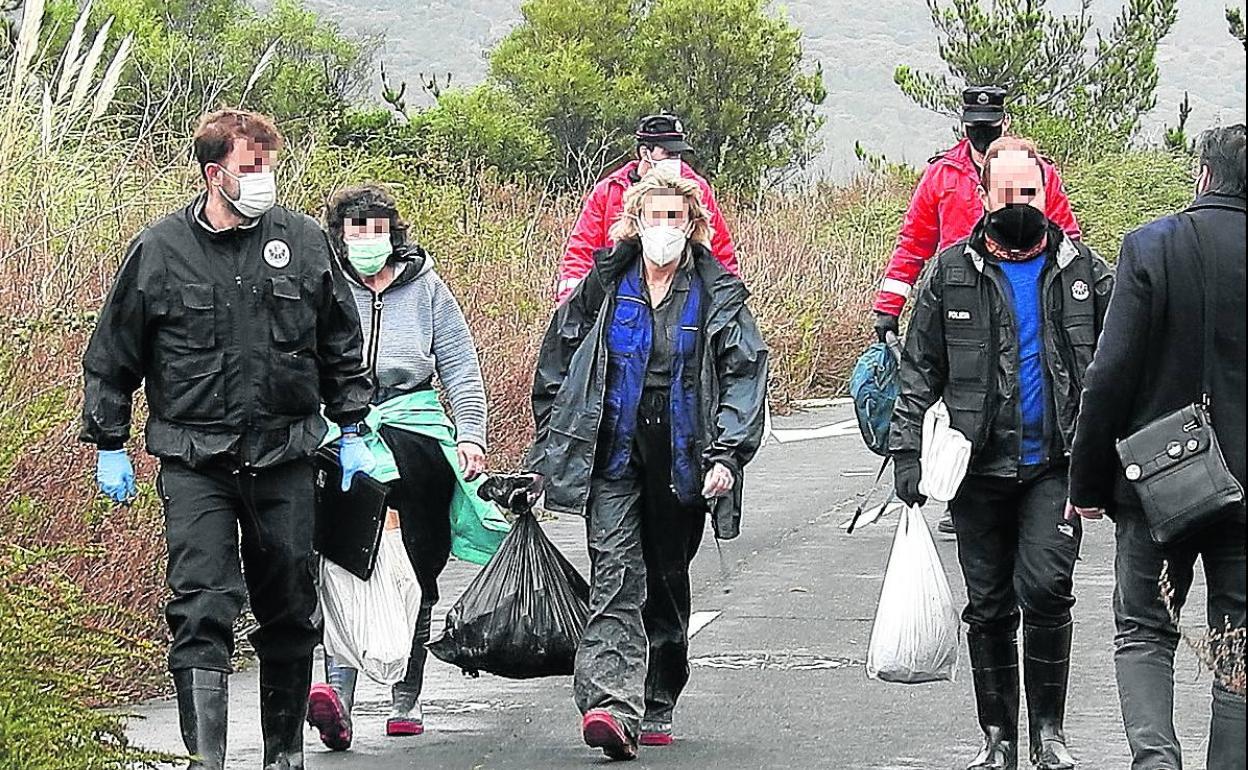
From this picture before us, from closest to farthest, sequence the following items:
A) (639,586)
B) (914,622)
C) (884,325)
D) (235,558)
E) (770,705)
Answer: (235,558), (914,622), (639,586), (770,705), (884,325)

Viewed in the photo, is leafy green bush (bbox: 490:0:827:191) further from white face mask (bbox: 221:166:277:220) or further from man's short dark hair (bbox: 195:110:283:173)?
white face mask (bbox: 221:166:277:220)

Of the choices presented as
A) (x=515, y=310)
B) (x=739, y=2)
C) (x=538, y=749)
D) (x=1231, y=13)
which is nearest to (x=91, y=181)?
(x=515, y=310)

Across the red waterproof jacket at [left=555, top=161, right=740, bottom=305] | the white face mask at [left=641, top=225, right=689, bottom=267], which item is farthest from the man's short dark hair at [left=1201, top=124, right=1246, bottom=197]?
the red waterproof jacket at [left=555, top=161, right=740, bottom=305]

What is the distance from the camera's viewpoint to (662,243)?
304 inches

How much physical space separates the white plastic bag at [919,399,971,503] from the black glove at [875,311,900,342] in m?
2.65

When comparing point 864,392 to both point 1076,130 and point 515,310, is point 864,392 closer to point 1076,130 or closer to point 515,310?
point 515,310

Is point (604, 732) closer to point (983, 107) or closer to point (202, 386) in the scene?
point (202, 386)

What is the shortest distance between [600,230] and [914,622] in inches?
126

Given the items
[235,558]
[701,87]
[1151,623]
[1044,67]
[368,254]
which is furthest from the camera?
[701,87]

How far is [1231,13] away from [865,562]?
1131cm

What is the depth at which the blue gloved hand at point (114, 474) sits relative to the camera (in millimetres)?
6730

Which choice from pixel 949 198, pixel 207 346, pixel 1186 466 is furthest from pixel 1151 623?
pixel 949 198

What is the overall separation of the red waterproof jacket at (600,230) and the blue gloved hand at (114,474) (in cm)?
316

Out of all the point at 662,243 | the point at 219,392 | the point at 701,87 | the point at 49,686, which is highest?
the point at 662,243
